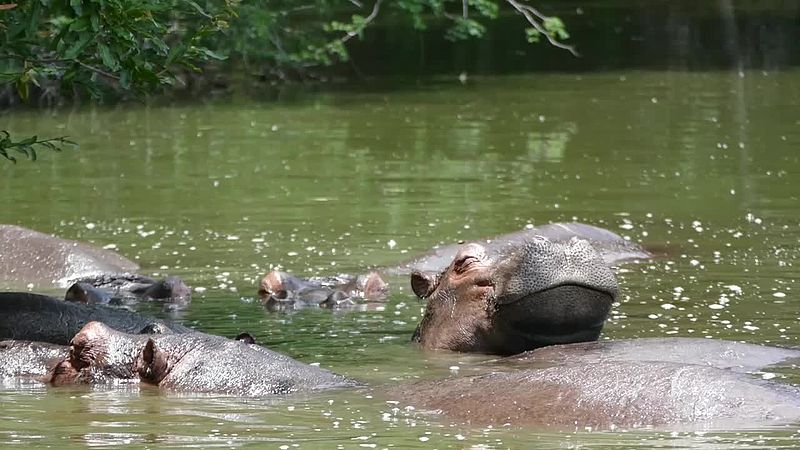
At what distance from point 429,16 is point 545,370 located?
2963 cm

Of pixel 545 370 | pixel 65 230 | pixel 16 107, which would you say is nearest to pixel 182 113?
pixel 16 107

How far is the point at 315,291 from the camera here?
10422mm

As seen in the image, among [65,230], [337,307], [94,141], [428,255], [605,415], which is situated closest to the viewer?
[605,415]

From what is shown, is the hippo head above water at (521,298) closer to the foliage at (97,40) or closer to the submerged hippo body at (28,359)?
the foliage at (97,40)

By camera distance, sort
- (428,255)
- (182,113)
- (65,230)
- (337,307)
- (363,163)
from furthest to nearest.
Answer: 1. (182,113)
2. (363,163)
3. (65,230)
4. (428,255)
5. (337,307)

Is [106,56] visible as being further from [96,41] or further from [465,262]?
[465,262]

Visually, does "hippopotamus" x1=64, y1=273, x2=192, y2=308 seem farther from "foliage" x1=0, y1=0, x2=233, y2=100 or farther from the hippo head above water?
the hippo head above water

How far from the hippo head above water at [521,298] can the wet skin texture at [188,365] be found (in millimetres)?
894

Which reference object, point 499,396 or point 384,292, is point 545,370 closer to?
point 499,396

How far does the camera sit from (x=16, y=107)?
2345 centimetres

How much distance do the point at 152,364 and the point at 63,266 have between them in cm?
398

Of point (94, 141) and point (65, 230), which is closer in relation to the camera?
point (65, 230)

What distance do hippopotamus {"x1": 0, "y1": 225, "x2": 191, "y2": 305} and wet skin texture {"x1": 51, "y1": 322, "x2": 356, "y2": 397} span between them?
9.25 feet

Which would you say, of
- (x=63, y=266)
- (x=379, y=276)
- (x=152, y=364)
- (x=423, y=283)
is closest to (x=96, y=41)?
(x=152, y=364)
